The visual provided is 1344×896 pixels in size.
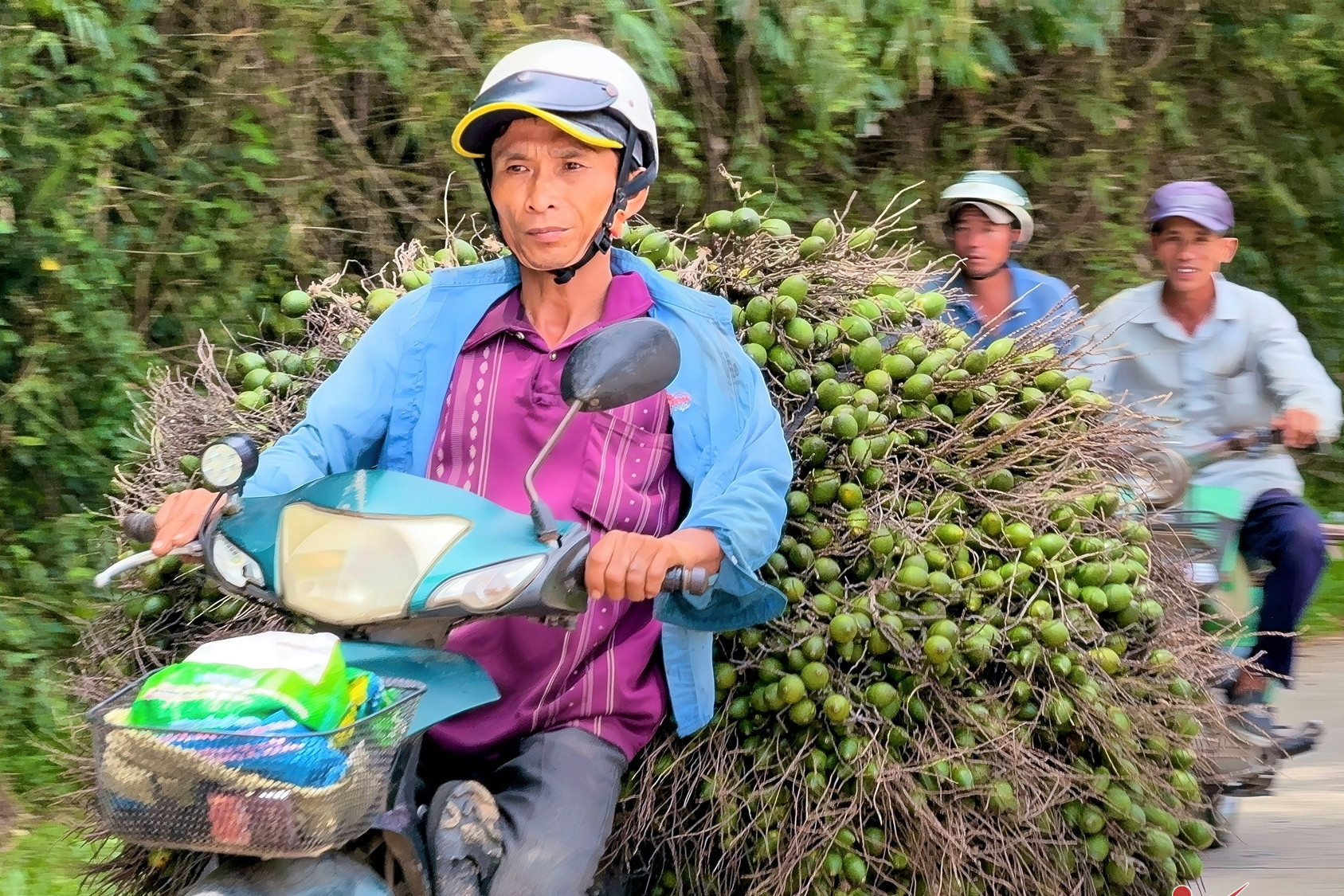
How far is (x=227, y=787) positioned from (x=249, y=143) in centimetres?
345

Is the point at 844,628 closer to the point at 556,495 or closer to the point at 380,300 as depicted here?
the point at 556,495

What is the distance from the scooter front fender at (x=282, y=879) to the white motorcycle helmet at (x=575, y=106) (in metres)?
1.21

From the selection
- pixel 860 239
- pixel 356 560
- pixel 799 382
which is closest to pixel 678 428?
pixel 799 382

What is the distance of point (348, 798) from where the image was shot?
1.75m

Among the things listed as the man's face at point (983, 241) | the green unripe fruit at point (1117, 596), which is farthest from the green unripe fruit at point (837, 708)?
A: the man's face at point (983, 241)

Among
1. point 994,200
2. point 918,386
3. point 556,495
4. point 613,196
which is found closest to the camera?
point 556,495

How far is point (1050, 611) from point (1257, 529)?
2.04 meters

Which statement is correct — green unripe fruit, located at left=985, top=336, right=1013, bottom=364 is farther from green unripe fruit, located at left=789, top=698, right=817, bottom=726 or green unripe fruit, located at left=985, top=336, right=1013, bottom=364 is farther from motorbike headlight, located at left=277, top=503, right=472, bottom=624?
motorbike headlight, located at left=277, top=503, right=472, bottom=624

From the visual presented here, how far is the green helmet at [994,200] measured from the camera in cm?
493

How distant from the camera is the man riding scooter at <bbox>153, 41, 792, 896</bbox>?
7.84ft

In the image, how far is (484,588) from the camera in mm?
2006

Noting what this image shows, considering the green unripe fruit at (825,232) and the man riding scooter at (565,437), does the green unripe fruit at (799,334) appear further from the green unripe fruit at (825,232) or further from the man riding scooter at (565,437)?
the green unripe fruit at (825,232)

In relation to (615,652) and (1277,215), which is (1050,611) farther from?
(1277,215)

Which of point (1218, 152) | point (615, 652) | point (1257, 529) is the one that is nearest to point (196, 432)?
point (615, 652)
